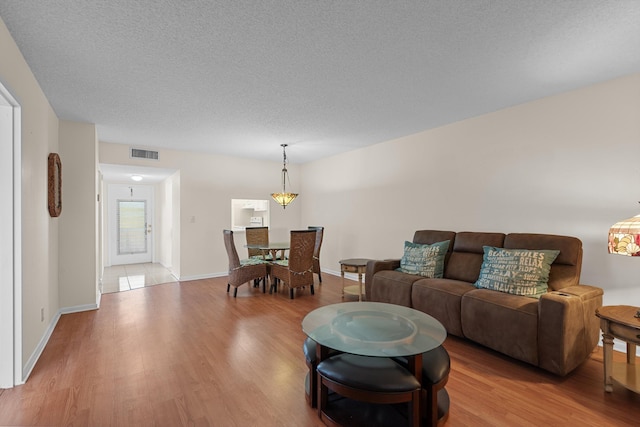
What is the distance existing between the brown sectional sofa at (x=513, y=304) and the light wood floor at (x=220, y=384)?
7.2 inches

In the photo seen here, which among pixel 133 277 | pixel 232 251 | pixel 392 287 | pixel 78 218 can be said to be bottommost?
pixel 133 277

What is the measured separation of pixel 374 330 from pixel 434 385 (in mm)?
496

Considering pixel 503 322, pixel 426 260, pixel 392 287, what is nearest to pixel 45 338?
pixel 392 287

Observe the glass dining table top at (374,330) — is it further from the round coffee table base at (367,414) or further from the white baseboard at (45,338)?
the white baseboard at (45,338)

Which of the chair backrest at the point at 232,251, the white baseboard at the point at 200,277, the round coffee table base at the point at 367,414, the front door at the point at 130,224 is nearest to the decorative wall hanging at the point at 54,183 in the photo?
the chair backrest at the point at 232,251

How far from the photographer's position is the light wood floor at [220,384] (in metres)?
1.81

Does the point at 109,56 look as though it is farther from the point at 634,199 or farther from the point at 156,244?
the point at 156,244

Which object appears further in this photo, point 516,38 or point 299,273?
point 299,273

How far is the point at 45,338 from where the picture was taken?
2891 mm

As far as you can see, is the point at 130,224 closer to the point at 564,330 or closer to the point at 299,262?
the point at 299,262

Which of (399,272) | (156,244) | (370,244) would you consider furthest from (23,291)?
(156,244)

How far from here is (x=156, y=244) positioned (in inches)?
308

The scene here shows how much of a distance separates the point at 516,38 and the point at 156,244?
841 cm

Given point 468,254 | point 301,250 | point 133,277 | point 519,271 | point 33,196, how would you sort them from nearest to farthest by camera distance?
1. point 33,196
2. point 519,271
3. point 468,254
4. point 301,250
5. point 133,277
